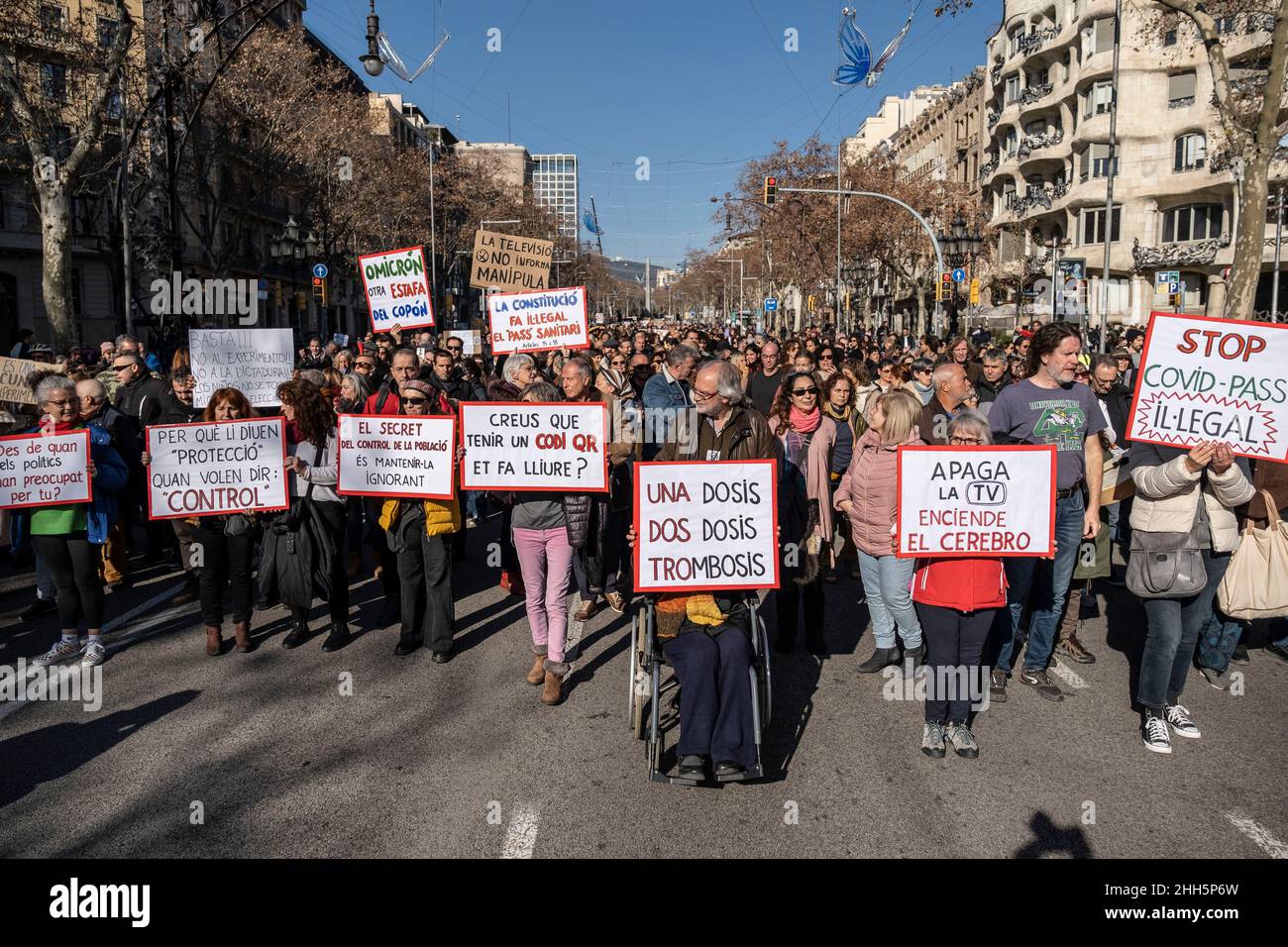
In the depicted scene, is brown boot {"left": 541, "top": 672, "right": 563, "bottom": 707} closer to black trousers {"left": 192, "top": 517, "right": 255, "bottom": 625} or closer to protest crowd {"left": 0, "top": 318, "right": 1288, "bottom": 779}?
protest crowd {"left": 0, "top": 318, "right": 1288, "bottom": 779}

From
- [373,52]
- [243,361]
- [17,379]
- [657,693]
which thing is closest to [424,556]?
[657,693]

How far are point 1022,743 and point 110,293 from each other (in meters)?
45.3

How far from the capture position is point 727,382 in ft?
17.0

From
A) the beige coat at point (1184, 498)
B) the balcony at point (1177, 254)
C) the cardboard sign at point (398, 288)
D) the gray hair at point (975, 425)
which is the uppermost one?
the balcony at point (1177, 254)

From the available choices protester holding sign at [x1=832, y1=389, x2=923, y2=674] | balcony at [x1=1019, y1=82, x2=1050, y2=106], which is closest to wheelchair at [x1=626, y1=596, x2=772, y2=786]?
protester holding sign at [x1=832, y1=389, x2=923, y2=674]

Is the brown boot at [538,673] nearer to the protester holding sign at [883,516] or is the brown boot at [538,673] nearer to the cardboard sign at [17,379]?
the protester holding sign at [883,516]

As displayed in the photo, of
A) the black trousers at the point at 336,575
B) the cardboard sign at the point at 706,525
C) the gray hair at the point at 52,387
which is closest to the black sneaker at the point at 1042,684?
the cardboard sign at the point at 706,525

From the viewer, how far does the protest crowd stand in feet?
16.6

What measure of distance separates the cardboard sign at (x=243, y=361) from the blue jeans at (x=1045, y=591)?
26.1 ft

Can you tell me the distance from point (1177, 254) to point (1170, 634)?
4355 cm

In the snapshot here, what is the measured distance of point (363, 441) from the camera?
6.83m

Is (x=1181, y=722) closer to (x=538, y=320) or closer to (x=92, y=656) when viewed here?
(x=92, y=656)

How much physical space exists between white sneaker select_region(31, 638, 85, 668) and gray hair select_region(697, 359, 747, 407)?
4.89 metres

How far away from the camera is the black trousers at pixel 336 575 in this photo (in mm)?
6965
